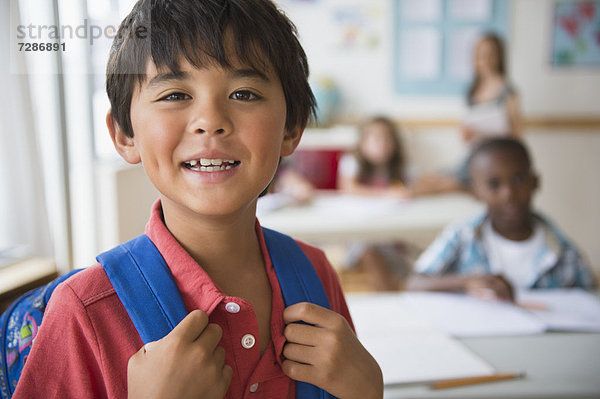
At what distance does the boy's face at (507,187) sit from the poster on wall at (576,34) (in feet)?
9.39

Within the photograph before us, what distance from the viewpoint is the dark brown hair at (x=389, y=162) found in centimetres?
337

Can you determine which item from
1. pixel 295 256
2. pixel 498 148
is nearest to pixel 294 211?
pixel 498 148

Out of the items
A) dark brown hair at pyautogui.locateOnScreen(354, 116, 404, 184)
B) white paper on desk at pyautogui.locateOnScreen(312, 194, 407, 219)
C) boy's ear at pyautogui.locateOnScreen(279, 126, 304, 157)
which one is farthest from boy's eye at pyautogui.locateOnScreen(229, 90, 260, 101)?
dark brown hair at pyautogui.locateOnScreen(354, 116, 404, 184)

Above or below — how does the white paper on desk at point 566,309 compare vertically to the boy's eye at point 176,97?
below

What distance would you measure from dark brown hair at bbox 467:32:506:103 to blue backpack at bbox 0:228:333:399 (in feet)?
11.7

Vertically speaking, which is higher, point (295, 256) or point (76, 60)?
point (76, 60)

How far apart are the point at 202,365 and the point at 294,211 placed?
204 cm

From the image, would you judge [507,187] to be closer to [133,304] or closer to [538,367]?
[538,367]

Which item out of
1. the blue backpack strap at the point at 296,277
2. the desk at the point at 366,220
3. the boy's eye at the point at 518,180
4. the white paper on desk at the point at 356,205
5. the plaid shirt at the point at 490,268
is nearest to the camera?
the blue backpack strap at the point at 296,277

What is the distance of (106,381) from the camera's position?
566 millimetres

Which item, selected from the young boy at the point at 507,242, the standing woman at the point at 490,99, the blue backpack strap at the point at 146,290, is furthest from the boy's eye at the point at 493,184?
the standing woman at the point at 490,99

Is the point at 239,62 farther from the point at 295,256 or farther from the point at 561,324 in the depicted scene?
the point at 561,324

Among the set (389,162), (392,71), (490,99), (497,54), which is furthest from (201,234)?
(392,71)

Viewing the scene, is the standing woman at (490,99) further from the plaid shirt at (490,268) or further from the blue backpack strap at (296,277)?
the blue backpack strap at (296,277)
